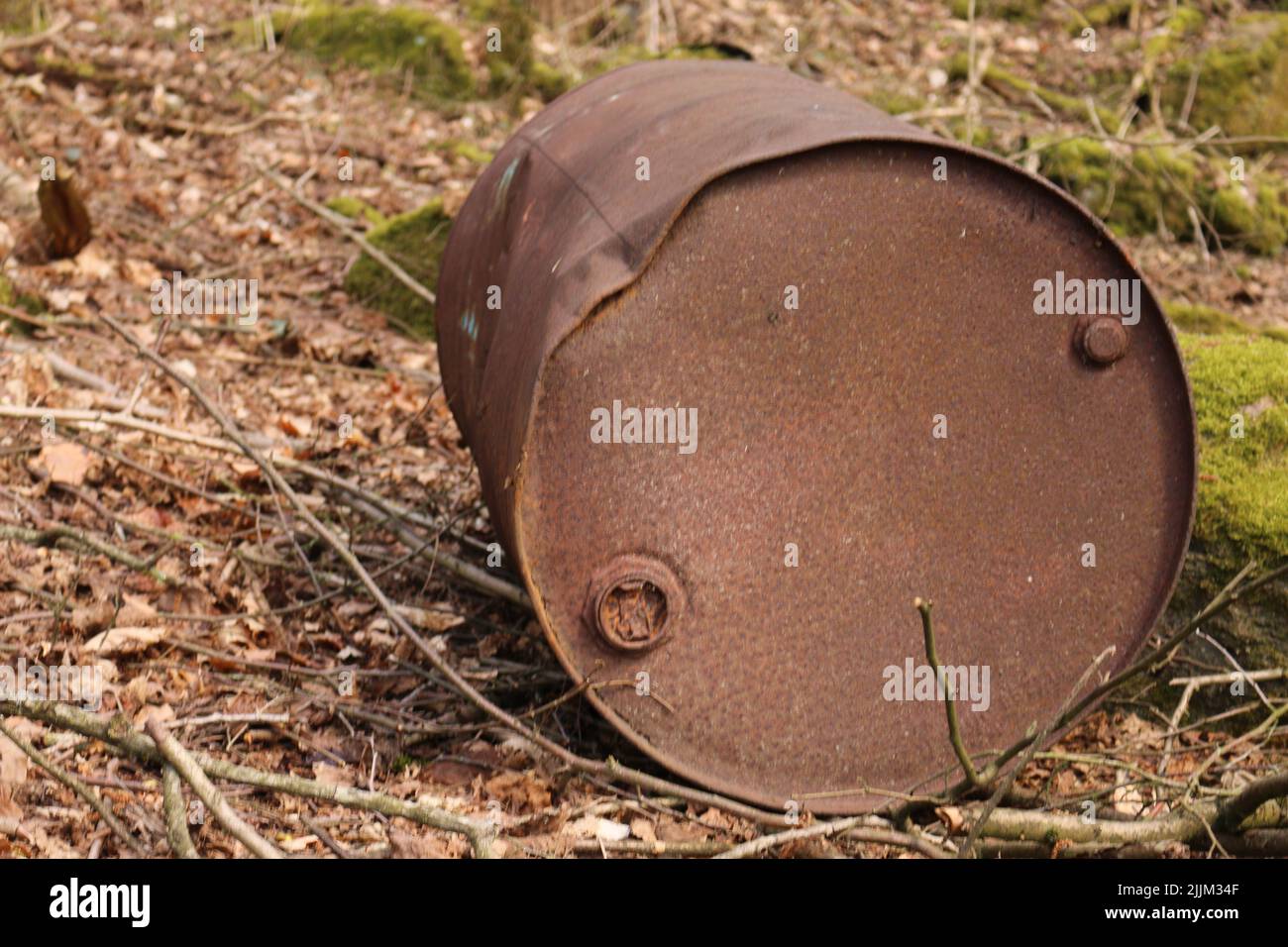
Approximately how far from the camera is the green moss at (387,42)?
7.81 m

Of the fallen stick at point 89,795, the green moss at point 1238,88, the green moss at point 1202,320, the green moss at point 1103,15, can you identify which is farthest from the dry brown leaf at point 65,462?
the green moss at point 1103,15

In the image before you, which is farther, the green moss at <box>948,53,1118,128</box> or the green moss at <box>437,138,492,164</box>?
the green moss at <box>948,53,1118,128</box>

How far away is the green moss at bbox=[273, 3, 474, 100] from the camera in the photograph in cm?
781

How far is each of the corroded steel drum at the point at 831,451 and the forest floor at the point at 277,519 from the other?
0.20 m

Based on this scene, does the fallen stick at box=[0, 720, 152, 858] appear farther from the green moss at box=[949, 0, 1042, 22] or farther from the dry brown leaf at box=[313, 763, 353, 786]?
the green moss at box=[949, 0, 1042, 22]

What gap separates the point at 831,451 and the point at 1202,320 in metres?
3.24

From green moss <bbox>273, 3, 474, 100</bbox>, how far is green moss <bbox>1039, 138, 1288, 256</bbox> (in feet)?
11.3

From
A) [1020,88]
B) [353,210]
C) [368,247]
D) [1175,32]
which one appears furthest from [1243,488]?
[1175,32]

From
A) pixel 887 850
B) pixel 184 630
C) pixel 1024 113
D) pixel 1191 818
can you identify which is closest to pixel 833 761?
pixel 887 850

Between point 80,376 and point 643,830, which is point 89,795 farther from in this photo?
point 80,376

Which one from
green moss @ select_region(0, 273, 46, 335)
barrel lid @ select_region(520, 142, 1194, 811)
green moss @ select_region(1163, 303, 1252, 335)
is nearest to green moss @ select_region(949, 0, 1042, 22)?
green moss @ select_region(1163, 303, 1252, 335)

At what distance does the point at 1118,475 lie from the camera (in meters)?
2.64

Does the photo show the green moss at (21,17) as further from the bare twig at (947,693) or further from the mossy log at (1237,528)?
the bare twig at (947,693)
